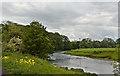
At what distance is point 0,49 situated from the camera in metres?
20.5

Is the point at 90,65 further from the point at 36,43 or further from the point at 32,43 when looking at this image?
the point at 32,43

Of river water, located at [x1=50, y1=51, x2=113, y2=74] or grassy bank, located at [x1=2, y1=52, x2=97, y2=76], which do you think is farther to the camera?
river water, located at [x1=50, y1=51, x2=113, y2=74]

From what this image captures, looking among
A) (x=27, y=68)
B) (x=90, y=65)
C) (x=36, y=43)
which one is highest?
(x=36, y=43)

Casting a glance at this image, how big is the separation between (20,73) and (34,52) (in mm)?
13988

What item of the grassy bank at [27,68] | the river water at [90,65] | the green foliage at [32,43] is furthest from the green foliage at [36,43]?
the grassy bank at [27,68]

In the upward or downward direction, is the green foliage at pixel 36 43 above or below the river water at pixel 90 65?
above

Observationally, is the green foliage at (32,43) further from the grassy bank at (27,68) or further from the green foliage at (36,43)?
the grassy bank at (27,68)

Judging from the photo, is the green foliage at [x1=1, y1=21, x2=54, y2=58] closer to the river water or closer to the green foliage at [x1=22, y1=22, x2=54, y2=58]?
the green foliage at [x1=22, y1=22, x2=54, y2=58]

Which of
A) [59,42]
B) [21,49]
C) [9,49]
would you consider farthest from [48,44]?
[59,42]

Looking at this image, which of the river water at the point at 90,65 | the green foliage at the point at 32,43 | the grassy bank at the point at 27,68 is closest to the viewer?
the grassy bank at the point at 27,68

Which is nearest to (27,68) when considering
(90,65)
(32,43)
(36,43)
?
(36,43)

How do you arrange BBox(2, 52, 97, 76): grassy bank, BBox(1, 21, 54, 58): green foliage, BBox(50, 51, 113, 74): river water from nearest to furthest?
BBox(2, 52, 97, 76): grassy bank < BBox(1, 21, 54, 58): green foliage < BBox(50, 51, 113, 74): river water

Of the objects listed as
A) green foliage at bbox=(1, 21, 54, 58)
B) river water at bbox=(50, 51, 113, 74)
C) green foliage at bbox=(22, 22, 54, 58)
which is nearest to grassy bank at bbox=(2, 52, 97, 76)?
green foliage at bbox=(1, 21, 54, 58)

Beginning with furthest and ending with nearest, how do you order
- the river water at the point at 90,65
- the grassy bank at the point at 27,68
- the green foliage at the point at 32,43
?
the river water at the point at 90,65 → the green foliage at the point at 32,43 → the grassy bank at the point at 27,68
